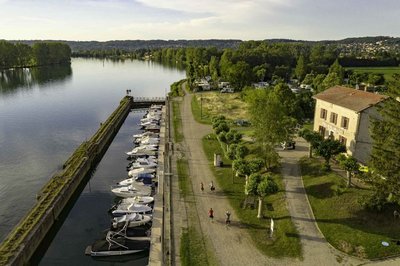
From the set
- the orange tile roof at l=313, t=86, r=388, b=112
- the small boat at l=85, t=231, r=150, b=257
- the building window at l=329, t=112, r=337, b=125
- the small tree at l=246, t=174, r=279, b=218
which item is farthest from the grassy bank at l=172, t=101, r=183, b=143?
the small boat at l=85, t=231, r=150, b=257

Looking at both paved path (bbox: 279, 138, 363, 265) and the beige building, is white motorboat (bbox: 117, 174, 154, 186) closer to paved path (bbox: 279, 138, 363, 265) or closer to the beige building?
paved path (bbox: 279, 138, 363, 265)

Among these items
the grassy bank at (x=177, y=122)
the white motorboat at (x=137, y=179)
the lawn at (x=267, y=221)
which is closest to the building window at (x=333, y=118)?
the lawn at (x=267, y=221)

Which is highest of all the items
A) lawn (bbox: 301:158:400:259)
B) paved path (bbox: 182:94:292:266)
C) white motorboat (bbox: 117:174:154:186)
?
lawn (bbox: 301:158:400:259)

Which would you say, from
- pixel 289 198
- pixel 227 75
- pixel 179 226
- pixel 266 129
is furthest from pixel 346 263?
pixel 227 75

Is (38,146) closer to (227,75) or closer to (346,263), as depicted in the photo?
(346,263)

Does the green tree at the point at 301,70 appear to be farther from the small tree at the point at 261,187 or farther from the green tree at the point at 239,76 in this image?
the small tree at the point at 261,187

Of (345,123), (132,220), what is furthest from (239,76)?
(132,220)
